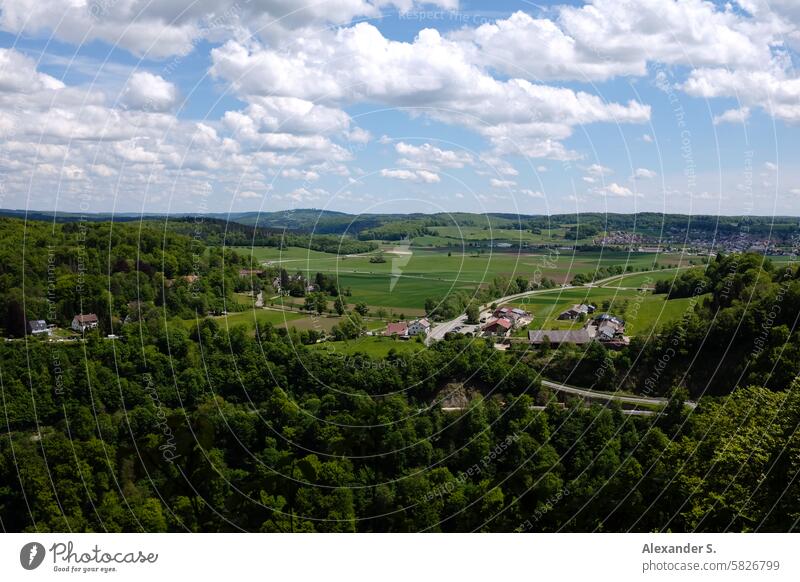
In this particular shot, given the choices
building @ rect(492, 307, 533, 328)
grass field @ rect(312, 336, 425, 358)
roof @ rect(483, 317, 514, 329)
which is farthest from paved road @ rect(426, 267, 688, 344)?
roof @ rect(483, 317, 514, 329)

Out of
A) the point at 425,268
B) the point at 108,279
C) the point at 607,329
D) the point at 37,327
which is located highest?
the point at 425,268

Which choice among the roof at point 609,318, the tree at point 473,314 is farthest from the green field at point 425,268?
the roof at point 609,318

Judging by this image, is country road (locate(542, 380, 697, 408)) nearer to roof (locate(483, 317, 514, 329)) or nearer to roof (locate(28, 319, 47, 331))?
roof (locate(483, 317, 514, 329))

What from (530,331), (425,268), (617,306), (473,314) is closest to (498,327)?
(530,331)

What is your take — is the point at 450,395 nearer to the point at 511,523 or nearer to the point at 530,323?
the point at 530,323

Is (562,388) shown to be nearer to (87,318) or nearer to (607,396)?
(607,396)
